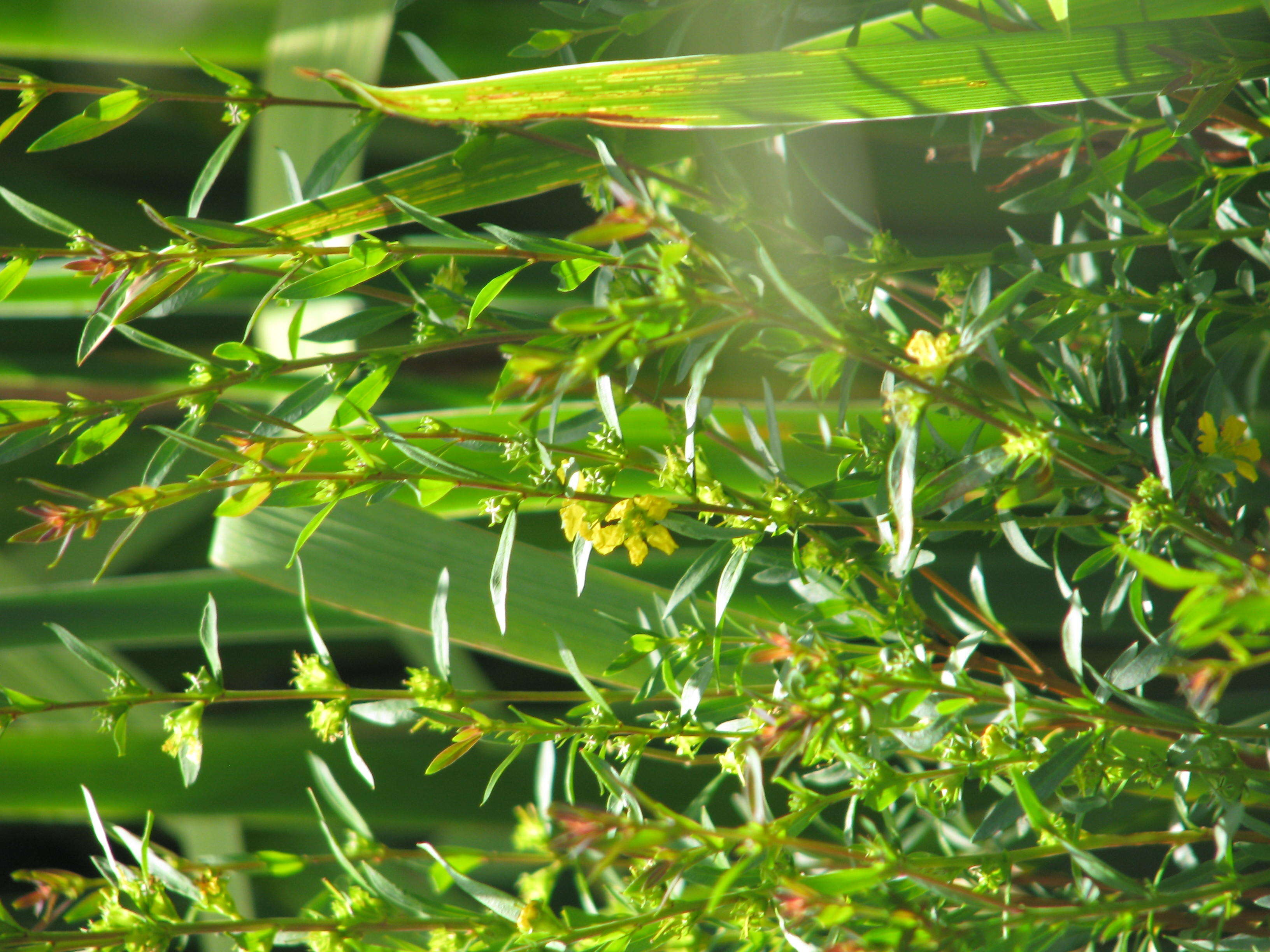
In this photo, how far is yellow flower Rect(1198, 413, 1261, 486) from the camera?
406mm

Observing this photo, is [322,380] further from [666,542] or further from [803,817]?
[803,817]

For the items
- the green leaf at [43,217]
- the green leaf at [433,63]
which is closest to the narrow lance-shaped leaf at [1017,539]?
the green leaf at [433,63]

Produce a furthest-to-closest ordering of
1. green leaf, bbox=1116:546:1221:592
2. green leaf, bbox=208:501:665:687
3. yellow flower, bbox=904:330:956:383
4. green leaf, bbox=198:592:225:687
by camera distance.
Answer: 1. green leaf, bbox=208:501:665:687
2. green leaf, bbox=198:592:225:687
3. yellow flower, bbox=904:330:956:383
4. green leaf, bbox=1116:546:1221:592

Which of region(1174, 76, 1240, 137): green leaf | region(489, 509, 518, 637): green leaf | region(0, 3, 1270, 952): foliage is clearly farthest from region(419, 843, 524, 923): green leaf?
region(1174, 76, 1240, 137): green leaf

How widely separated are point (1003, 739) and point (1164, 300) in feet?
0.75

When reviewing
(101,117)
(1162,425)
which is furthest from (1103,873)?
(101,117)

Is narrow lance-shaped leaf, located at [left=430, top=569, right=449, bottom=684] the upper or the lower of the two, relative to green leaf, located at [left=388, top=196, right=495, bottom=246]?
lower

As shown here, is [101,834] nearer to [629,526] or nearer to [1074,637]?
[629,526]

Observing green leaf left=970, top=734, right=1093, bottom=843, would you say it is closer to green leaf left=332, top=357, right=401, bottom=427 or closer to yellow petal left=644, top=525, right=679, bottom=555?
yellow petal left=644, top=525, right=679, bottom=555

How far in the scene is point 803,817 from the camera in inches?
14.5

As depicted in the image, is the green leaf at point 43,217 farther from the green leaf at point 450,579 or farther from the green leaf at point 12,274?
the green leaf at point 450,579

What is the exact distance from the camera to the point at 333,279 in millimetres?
380

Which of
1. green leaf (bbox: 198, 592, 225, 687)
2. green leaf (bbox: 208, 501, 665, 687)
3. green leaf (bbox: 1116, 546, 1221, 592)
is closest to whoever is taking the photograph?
green leaf (bbox: 1116, 546, 1221, 592)

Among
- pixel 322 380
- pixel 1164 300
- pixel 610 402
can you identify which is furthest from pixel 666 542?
pixel 1164 300
